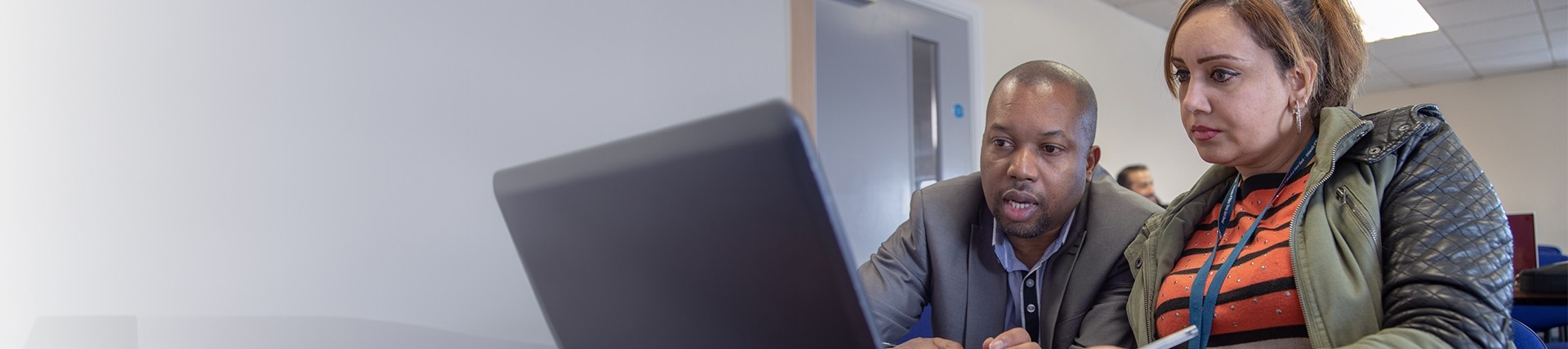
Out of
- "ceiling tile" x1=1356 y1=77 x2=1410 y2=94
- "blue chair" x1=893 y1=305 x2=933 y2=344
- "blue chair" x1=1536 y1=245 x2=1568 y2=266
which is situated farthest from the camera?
"ceiling tile" x1=1356 y1=77 x2=1410 y2=94

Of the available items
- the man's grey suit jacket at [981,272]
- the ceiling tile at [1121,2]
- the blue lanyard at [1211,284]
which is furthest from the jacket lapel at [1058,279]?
the ceiling tile at [1121,2]

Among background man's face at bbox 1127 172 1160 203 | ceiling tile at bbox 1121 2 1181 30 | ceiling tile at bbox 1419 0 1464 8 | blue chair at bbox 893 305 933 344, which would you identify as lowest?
blue chair at bbox 893 305 933 344

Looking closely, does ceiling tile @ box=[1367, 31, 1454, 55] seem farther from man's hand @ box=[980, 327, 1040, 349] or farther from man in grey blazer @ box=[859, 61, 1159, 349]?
man's hand @ box=[980, 327, 1040, 349]

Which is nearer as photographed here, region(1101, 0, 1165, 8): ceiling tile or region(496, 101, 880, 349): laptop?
region(496, 101, 880, 349): laptop

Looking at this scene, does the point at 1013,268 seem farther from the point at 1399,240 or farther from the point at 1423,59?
the point at 1423,59

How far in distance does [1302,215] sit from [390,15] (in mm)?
1511

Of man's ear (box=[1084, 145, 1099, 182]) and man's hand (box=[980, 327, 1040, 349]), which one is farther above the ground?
man's ear (box=[1084, 145, 1099, 182])

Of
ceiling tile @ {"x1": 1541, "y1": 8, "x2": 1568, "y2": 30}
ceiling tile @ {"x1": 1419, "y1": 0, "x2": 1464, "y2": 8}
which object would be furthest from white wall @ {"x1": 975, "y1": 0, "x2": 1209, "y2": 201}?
ceiling tile @ {"x1": 1541, "y1": 8, "x2": 1568, "y2": 30}

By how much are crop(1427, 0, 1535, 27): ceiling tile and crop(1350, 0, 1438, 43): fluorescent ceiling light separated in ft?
0.23

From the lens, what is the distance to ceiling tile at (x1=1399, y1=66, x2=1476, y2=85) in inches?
Answer: 307

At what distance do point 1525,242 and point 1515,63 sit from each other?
5.30m

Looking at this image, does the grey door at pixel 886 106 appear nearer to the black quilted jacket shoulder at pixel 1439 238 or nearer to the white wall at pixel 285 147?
the white wall at pixel 285 147

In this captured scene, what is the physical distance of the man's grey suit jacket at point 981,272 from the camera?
1349 millimetres

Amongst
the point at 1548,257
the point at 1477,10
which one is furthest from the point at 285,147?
the point at 1477,10
